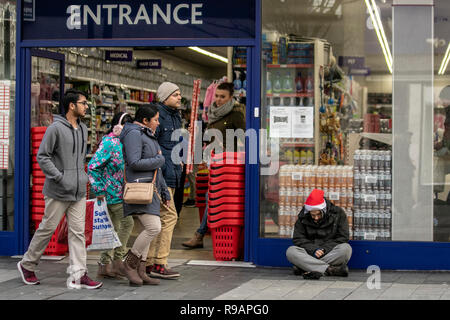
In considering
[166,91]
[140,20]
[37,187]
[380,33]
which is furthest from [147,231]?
[380,33]

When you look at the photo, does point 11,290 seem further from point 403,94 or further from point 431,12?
Result: point 431,12

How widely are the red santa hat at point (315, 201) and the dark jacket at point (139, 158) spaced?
1.57 meters

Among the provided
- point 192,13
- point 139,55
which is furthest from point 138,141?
point 139,55

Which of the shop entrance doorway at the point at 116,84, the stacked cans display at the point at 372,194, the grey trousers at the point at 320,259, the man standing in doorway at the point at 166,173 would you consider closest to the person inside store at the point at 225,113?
the shop entrance doorway at the point at 116,84

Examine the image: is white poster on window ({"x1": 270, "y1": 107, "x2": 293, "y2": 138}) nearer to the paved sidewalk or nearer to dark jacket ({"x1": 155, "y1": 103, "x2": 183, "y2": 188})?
dark jacket ({"x1": 155, "y1": 103, "x2": 183, "y2": 188})

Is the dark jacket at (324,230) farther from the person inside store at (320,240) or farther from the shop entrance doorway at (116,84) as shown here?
the shop entrance doorway at (116,84)

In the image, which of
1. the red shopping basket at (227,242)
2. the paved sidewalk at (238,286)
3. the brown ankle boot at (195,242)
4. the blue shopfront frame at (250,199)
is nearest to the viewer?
the paved sidewalk at (238,286)

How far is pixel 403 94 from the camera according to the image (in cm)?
872

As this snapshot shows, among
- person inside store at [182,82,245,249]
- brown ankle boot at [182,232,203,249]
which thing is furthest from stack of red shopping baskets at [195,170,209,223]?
person inside store at [182,82,245,249]

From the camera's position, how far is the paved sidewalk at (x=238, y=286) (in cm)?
712

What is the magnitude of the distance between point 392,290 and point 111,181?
281cm
